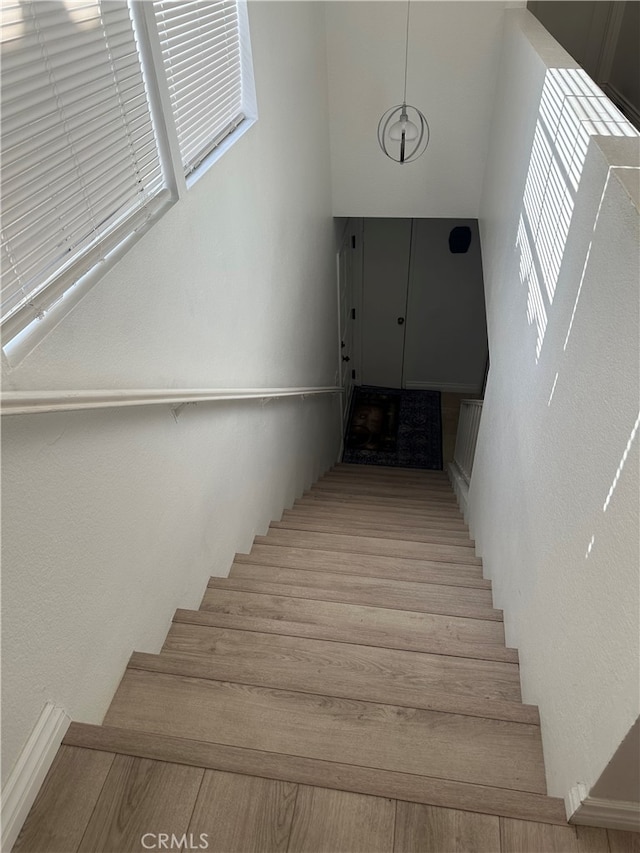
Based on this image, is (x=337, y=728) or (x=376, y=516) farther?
(x=376, y=516)

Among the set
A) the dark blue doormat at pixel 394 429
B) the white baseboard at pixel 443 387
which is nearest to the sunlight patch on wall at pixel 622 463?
the dark blue doormat at pixel 394 429

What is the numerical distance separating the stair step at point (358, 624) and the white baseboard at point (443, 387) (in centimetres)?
640

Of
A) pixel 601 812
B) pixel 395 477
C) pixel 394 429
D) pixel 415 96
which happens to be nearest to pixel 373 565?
pixel 601 812

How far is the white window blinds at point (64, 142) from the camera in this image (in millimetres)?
1354

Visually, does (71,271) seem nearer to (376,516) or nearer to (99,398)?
(99,398)

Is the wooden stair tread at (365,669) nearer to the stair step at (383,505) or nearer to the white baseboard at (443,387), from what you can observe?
the stair step at (383,505)

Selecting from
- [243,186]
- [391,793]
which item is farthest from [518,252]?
[391,793]

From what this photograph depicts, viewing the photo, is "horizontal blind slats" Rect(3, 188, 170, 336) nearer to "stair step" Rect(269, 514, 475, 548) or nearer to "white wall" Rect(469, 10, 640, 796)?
"white wall" Rect(469, 10, 640, 796)

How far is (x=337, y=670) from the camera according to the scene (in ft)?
7.00

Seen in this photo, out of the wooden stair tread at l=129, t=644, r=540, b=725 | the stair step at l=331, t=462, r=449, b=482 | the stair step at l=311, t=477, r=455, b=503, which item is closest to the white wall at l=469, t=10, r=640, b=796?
the wooden stair tread at l=129, t=644, r=540, b=725

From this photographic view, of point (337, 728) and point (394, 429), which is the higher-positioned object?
point (337, 728)

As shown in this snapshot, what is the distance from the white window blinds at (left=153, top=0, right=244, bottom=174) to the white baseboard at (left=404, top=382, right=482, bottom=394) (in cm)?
627

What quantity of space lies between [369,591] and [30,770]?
159cm

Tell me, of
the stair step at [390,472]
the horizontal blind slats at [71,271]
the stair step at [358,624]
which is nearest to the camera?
the horizontal blind slats at [71,271]
